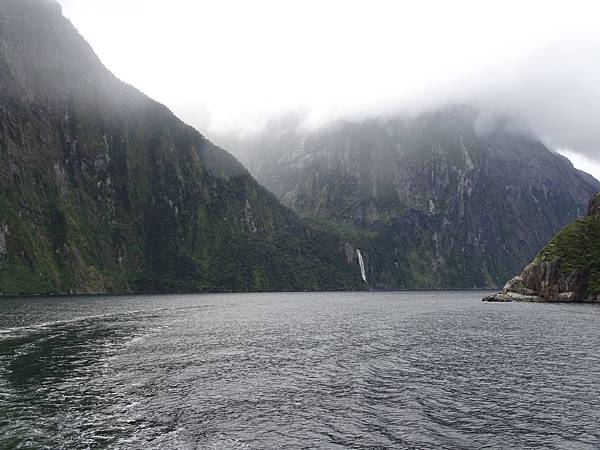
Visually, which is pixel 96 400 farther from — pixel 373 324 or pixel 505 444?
pixel 373 324

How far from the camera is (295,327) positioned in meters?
112

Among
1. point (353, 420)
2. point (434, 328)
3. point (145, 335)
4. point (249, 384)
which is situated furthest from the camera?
point (434, 328)

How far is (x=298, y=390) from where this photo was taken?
169 feet

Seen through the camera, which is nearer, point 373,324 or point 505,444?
point 505,444

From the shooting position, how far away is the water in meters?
37.5

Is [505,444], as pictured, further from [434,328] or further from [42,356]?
[434,328]

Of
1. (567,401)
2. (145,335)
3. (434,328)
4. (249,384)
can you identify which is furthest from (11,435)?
(434,328)

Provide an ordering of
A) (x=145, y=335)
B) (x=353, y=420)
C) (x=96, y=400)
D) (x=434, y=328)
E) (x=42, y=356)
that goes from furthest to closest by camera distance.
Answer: (x=434, y=328) < (x=145, y=335) < (x=42, y=356) < (x=96, y=400) < (x=353, y=420)

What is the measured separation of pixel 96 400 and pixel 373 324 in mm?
80821

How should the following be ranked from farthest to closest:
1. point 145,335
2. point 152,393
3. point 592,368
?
point 145,335, point 592,368, point 152,393

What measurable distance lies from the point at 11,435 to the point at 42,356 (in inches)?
1413

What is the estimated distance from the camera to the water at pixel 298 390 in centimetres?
3753

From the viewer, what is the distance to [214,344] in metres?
84.1

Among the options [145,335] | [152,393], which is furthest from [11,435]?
[145,335]
